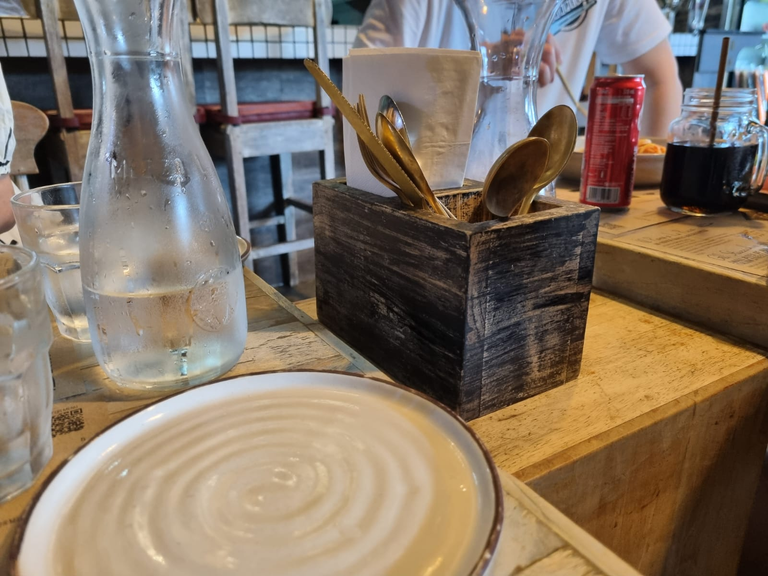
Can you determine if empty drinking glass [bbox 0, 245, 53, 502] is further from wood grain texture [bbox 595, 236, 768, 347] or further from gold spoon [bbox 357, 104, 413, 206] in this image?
wood grain texture [bbox 595, 236, 768, 347]

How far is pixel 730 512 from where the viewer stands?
675 millimetres

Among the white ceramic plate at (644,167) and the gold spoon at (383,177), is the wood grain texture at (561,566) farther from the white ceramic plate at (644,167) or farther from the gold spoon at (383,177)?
the white ceramic plate at (644,167)

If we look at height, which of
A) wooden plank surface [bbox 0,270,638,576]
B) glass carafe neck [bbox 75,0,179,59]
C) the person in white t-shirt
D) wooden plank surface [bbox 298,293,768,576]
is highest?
the person in white t-shirt

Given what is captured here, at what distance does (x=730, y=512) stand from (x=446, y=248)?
0.52m

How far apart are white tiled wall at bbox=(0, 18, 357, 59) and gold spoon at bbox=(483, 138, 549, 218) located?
1652 mm

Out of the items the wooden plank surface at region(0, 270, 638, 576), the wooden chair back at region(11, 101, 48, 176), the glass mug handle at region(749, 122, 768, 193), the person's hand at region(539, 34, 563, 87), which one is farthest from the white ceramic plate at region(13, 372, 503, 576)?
the wooden chair back at region(11, 101, 48, 176)

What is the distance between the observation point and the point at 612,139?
0.93 m

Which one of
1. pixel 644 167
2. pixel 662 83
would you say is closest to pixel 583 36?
pixel 662 83

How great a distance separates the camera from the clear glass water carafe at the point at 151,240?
1.47ft

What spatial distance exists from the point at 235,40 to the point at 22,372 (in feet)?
6.05

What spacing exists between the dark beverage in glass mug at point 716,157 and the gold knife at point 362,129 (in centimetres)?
67

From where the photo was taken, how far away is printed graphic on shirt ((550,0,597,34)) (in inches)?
61.6

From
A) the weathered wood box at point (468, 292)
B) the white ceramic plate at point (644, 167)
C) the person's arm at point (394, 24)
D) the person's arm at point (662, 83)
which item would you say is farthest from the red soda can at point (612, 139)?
the person's arm at point (662, 83)

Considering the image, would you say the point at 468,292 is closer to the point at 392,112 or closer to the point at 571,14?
the point at 392,112
